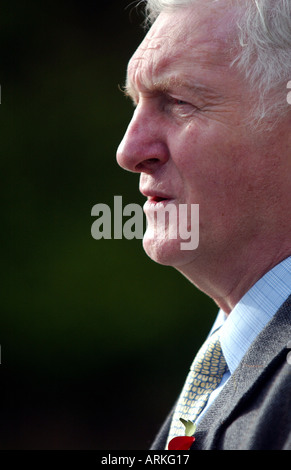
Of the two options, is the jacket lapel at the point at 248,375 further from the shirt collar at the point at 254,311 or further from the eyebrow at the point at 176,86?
the eyebrow at the point at 176,86

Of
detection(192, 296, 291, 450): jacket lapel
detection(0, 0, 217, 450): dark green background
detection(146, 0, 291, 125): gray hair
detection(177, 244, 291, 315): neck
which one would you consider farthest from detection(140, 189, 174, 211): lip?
detection(0, 0, 217, 450): dark green background

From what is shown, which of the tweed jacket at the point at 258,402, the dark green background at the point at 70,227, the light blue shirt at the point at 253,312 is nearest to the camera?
the tweed jacket at the point at 258,402

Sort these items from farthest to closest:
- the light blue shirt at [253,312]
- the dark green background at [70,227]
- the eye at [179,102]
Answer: the dark green background at [70,227] < the eye at [179,102] < the light blue shirt at [253,312]

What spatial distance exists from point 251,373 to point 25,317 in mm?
3399

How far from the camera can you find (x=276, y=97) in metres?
1.60

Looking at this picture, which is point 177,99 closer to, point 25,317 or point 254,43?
point 254,43

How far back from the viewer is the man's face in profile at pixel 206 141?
5.30ft

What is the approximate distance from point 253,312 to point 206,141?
0.45 m

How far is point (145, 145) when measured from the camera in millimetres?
1715

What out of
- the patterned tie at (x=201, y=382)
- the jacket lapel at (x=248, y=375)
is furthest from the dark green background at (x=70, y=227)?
the jacket lapel at (x=248, y=375)

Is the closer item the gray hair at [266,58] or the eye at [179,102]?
the gray hair at [266,58]

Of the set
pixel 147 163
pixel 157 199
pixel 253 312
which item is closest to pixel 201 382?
pixel 253 312

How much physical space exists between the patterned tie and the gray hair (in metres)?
0.63
